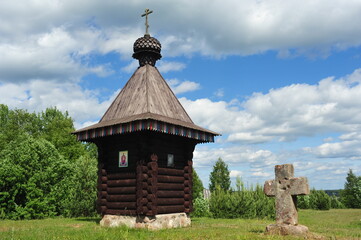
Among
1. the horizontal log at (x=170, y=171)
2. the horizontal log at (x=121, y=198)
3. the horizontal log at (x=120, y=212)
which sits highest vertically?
the horizontal log at (x=170, y=171)

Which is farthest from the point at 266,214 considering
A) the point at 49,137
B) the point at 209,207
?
the point at 49,137

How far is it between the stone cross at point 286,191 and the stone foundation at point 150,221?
390 cm

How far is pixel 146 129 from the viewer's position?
38.9 ft

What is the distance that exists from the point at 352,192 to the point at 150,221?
2805 cm

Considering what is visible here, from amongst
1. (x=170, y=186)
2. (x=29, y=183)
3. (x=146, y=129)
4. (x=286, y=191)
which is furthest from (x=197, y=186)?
(x=286, y=191)

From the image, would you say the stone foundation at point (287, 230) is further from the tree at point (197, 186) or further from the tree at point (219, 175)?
the tree at point (219, 175)

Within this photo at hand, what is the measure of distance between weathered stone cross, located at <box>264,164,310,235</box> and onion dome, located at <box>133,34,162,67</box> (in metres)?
7.38

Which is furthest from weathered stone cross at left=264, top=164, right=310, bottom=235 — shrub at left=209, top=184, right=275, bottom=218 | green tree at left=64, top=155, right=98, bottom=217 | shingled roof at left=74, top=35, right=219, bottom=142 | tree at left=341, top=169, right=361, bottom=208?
tree at left=341, top=169, right=361, bottom=208

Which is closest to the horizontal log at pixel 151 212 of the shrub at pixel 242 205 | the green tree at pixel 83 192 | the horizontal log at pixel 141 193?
the horizontal log at pixel 141 193

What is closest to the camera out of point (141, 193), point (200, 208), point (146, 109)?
point (141, 193)

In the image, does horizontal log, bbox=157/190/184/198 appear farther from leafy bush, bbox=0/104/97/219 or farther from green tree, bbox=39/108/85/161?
green tree, bbox=39/108/85/161

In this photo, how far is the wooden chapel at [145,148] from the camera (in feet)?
→ 40.2

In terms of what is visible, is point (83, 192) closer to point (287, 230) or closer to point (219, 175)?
point (287, 230)

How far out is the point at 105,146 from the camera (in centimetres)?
1403
